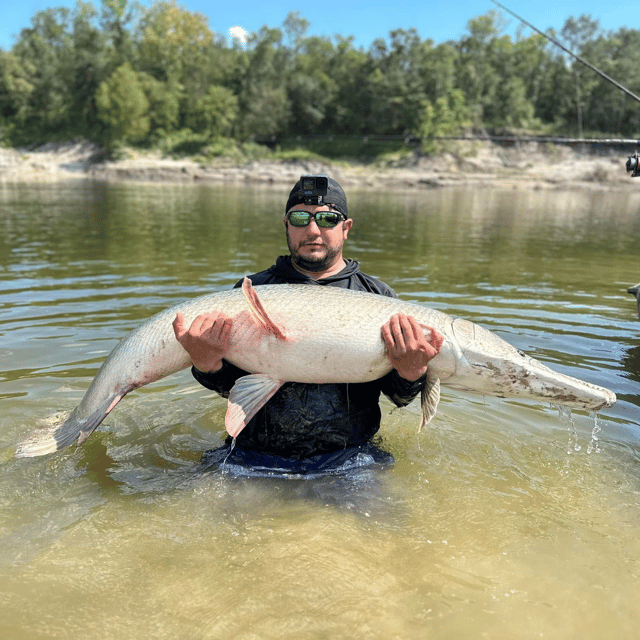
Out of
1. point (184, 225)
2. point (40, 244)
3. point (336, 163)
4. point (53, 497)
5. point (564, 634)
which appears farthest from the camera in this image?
point (336, 163)

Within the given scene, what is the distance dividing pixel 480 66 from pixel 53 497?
288 feet

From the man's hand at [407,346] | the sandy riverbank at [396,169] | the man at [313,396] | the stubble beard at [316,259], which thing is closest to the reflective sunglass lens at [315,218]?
the man at [313,396]

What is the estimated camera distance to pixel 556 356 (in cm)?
708

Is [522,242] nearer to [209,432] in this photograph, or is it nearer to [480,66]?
[209,432]

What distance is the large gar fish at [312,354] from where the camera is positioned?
3598 mm

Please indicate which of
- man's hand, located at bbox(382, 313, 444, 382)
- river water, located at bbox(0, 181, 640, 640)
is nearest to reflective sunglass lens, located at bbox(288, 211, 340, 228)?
man's hand, located at bbox(382, 313, 444, 382)

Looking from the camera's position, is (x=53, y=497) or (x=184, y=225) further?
(x=184, y=225)

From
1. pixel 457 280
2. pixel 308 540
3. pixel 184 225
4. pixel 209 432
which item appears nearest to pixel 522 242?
pixel 457 280

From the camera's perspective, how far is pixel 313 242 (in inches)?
161

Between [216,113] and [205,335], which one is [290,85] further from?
[205,335]

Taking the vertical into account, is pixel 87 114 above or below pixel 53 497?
above

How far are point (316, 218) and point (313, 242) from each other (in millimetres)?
167

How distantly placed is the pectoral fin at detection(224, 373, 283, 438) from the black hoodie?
25 centimetres

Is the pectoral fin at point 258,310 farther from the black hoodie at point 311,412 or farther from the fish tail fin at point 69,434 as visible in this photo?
the fish tail fin at point 69,434
